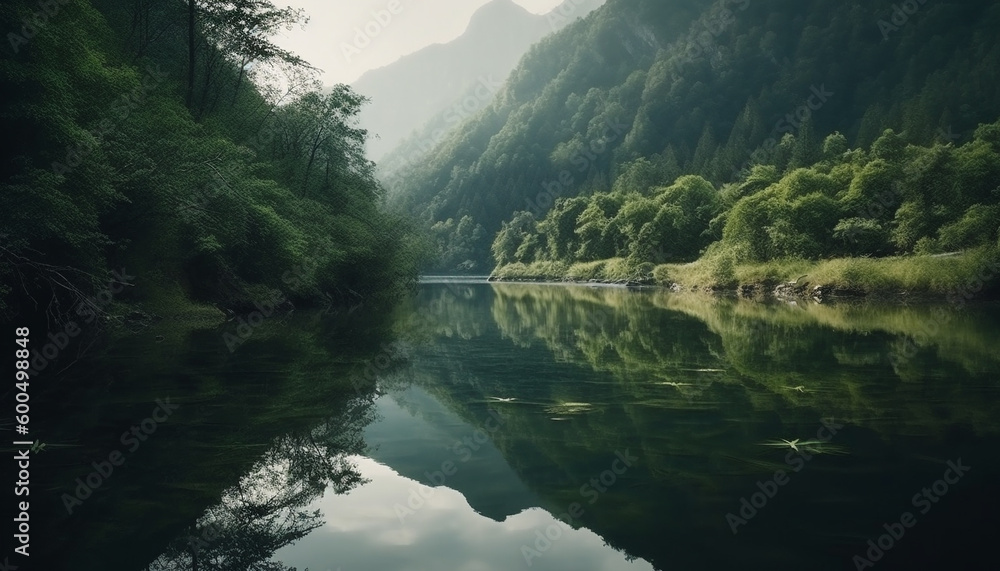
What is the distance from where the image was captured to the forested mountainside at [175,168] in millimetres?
15678

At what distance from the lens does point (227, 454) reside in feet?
25.5

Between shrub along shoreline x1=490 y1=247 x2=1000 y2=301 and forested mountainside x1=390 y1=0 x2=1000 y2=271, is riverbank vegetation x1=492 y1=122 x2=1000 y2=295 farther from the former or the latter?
forested mountainside x1=390 y1=0 x2=1000 y2=271

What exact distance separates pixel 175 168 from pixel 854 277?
4417 centimetres

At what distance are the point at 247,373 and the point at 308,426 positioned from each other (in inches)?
221

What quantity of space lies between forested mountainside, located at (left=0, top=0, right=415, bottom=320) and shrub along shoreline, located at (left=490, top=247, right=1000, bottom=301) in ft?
105

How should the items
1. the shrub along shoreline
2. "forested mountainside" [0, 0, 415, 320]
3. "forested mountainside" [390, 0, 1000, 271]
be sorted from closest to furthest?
"forested mountainside" [0, 0, 415, 320]
the shrub along shoreline
"forested mountainside" [390, 0, 1000, 271]

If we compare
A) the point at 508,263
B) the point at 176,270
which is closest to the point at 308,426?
the point at 176,270

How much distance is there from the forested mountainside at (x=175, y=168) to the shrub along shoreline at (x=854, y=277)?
1266 inches

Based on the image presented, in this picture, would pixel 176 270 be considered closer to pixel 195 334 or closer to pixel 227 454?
pixel 195 334

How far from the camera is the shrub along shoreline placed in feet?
125

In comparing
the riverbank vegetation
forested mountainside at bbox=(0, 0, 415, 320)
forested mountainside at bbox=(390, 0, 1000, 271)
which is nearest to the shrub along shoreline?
the riverbank vegetation

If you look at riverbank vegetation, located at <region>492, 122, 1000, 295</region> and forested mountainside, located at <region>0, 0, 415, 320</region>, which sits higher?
forested mountainside, located at <region>0, 0, 415, 320</region>

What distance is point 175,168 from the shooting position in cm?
2533

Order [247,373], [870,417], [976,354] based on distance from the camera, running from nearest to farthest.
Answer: [870,417]
[247,373]
[976,354]
